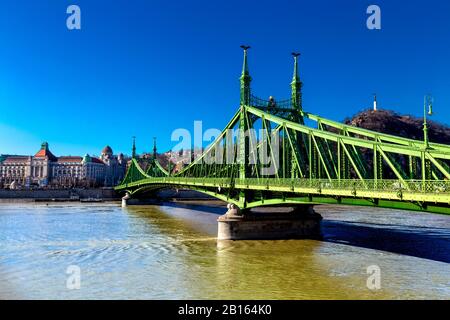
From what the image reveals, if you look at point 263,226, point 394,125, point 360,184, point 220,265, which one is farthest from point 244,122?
point 394,125

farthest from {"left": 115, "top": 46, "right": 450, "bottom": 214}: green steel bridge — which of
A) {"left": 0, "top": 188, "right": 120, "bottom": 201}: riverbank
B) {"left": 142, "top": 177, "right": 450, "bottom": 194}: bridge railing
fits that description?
{"left": 0, "top": 188, "right": 120, "bottom": 201}: riverbank

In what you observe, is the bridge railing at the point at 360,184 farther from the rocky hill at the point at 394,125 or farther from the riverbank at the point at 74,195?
the rocky hill at the point at 394,125

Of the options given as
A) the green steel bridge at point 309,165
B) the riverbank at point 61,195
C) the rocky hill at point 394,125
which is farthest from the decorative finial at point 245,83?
Result: the rocky hill at point 394,125

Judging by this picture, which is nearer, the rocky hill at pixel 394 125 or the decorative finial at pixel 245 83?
the decorative finial at pixel 245 83

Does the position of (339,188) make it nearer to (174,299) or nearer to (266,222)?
(174,299)

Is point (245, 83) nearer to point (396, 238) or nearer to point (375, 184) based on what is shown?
point (396, 238)

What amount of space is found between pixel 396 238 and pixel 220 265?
18823 mm

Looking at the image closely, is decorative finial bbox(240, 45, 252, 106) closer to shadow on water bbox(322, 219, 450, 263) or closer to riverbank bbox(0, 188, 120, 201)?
shadow on water bbox(322, 219, 450, 263)

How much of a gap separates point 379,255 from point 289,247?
22.7 feet

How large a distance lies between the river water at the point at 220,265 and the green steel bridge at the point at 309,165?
4.15 meters

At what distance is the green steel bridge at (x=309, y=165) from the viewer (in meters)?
19.5

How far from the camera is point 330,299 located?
63.2 ft
